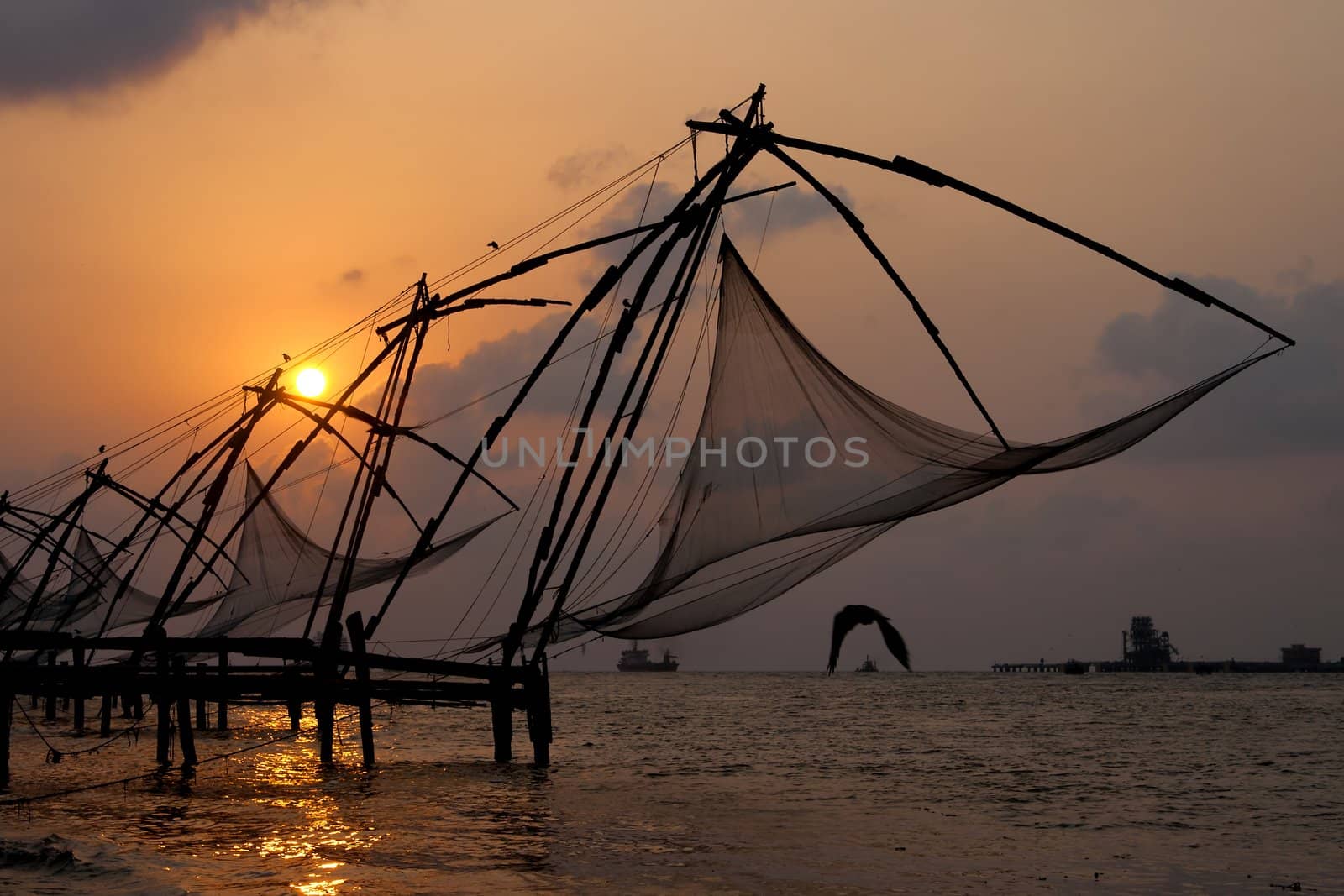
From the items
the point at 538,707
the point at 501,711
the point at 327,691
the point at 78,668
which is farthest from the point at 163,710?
the point at 538,707

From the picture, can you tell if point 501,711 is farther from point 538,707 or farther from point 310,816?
point 310,816

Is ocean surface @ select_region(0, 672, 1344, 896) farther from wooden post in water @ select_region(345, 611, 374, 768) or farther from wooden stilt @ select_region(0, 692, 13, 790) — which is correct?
wooden post in water @ select_region(345, 611, 374, 768)

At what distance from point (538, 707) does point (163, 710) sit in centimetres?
575

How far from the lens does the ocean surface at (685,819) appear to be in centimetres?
1171

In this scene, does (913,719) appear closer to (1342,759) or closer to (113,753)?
(1342,759)

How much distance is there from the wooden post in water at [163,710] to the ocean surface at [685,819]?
94 centimetres

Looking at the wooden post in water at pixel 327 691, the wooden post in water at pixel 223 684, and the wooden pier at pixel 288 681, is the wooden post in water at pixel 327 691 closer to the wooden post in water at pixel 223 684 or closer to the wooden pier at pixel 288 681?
the wooden pier at pixel 288 681

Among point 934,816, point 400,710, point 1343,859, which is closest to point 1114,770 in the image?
point 934,816

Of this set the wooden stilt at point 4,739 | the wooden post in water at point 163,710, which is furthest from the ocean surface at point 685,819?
the wooden post in water at point 163,710

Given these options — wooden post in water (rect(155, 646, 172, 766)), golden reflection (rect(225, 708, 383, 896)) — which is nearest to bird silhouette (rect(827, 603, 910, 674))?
golden reflection (rect(225, 708, 383, 896))

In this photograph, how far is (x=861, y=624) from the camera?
12.6 metres

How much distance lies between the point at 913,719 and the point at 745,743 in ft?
54.5

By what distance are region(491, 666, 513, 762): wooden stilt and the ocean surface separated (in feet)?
1.46

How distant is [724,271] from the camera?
13352 millimetres
